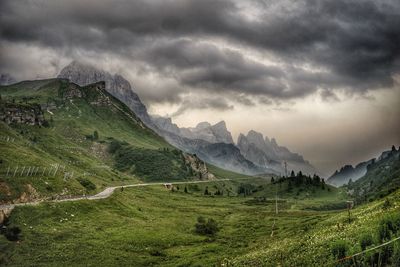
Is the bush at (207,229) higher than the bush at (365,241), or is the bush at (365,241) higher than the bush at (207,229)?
the bush at (365,241)

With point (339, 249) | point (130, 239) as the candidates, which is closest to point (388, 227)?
point (339, 249)

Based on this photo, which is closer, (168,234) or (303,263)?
(303,263)

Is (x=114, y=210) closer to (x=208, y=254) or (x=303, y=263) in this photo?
(x=208, y=254)

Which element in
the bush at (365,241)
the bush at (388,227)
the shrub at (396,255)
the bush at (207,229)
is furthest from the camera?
the bush at (207,229)

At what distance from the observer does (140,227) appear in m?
149

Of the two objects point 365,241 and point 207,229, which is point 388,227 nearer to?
point 365,241

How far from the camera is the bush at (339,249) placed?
132ft

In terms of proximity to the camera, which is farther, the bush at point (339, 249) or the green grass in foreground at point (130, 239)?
the green grass in foreground at point (130, 239)

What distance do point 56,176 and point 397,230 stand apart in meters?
181

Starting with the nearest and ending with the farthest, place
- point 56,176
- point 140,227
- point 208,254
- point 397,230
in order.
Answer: point 397,230, point 208,254, point 140,227, point 56,176

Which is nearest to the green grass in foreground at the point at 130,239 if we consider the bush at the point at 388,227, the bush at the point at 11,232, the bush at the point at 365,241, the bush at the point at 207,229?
the bush at the point at 11,232

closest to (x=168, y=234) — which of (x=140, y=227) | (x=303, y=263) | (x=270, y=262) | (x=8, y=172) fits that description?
(x=140, y=227)

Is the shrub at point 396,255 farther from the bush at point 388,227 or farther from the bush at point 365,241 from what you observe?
the bush at point 365,241

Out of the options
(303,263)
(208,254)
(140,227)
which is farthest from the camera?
(140,227)
